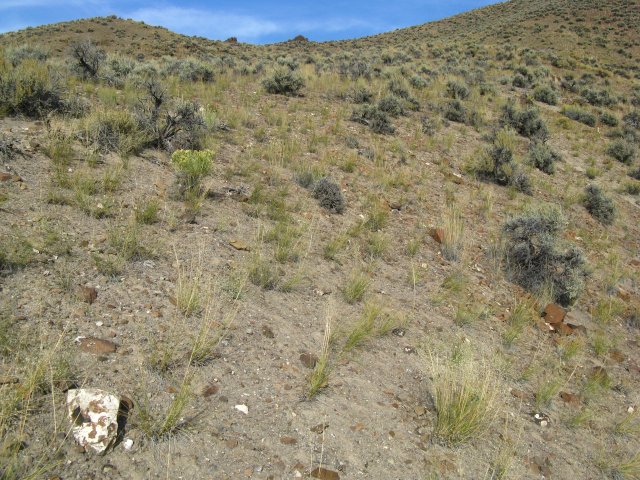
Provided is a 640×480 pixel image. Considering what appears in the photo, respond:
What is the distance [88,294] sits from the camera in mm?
3328

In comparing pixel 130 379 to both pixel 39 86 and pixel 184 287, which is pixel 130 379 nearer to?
pixel 184 287

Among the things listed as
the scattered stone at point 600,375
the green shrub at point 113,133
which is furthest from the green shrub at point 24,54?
the scattered stone at point 600,375

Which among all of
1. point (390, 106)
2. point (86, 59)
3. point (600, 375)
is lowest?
point (600, 375)

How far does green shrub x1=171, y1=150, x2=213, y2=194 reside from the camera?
5.41m

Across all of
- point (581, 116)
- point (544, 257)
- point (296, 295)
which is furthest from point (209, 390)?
point (581, 116)

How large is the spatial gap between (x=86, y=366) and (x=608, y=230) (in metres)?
8.77

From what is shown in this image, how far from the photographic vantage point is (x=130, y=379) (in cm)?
279

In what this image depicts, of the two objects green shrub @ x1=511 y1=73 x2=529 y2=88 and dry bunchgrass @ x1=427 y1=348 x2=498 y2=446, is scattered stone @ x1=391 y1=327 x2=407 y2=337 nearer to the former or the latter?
dry bunchgrass @ x1=427 y1=348 x2=498 y2=446

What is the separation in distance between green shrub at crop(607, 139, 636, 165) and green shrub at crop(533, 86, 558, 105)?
14.7ft

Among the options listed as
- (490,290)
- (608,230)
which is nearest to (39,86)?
(490,290)

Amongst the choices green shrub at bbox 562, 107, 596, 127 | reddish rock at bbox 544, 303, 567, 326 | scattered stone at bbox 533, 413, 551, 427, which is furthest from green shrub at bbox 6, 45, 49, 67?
green shrub at bbox 562, 107, 596, 127

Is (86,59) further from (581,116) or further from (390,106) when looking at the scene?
(581,116)

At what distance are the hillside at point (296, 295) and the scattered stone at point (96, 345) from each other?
0.02m

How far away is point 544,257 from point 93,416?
565cm
